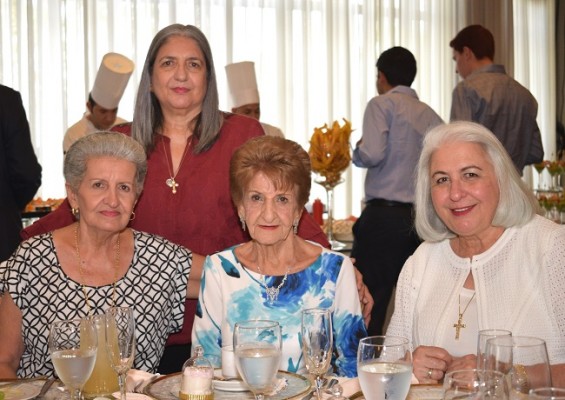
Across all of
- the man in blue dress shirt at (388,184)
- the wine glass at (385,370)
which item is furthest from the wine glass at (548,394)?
the man in blue dress shirt at (388,184)

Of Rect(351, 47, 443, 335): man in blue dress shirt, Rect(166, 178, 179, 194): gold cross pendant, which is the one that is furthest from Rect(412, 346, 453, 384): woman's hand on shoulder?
Rect(351, 47, 443, 335): man in blue dress shirt

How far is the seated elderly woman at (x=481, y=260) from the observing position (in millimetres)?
2176

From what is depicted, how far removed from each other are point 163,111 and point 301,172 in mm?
815

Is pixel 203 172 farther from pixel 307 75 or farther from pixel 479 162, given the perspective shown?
pixel 307 75

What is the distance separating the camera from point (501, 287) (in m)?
2.23

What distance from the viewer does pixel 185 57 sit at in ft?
9.43

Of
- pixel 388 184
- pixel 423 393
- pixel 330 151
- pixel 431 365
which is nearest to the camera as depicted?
pixel 423 393

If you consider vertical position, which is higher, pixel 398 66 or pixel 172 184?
pixel 398 66

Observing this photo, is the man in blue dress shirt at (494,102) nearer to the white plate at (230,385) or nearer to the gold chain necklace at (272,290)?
the gold chain necklace at (272,290)

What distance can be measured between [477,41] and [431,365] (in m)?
3.89

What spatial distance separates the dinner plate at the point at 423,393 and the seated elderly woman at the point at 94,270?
0.91m

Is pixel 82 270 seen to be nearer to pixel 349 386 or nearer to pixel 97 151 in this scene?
pixel 97 151

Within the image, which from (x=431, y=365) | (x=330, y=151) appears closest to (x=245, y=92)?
(x=330, y=151)

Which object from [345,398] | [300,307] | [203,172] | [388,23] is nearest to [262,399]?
[345,398]
